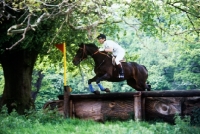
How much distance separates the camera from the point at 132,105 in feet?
36.3

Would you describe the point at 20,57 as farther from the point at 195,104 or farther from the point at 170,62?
the point at 170,62

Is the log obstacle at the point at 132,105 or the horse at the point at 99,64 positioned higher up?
the horse at the point at 99,64

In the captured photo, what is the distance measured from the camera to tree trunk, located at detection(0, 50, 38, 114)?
1491 cm

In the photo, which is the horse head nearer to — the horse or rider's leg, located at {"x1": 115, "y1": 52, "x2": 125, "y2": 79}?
the horse

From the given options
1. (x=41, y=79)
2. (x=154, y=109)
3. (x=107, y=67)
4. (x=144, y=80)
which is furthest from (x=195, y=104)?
(x=41, y=79)

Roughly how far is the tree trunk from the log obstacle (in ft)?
7.65

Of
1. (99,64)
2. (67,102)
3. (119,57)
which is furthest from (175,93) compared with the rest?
(67,102)

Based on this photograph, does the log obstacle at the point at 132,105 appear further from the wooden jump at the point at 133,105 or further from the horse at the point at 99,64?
the horse at the point at 99,64

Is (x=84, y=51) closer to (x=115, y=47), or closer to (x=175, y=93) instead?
(x=115, y=47)

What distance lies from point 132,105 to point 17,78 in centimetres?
603

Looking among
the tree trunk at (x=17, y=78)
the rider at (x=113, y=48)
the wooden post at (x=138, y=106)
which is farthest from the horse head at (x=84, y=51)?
the tree trunk at (x=17, y=78)

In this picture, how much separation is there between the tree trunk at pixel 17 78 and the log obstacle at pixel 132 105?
2333 mm

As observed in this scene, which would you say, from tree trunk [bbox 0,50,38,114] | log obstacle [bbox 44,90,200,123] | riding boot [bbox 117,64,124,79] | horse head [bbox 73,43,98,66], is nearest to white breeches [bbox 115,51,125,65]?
riding boot [bbox 117,64,124,79]

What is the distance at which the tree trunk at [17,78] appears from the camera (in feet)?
48.9
